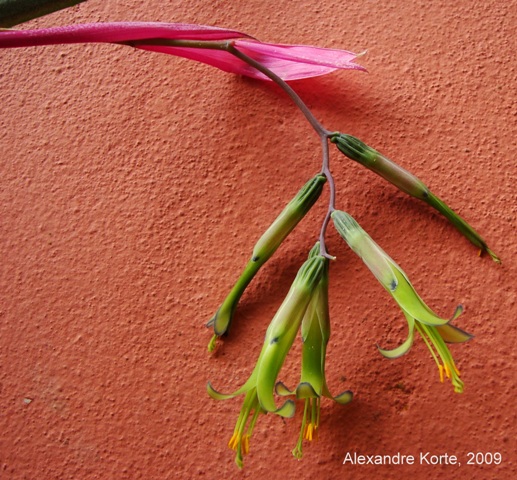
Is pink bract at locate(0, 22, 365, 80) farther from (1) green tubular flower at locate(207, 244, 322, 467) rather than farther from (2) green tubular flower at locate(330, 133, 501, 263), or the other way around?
(1) green tubular flower at locate(207, 244, 322, 467)

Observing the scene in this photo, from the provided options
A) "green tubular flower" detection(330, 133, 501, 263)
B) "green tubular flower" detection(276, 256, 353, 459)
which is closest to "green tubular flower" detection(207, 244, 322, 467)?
"green tubular flower" detection(276, 256, 353, 459)

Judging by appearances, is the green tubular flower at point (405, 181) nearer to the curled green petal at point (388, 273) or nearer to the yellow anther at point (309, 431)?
the curled green petal at point (388, 273)

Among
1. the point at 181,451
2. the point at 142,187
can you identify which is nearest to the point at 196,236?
the point at 142,187

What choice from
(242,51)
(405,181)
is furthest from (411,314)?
(242,51)

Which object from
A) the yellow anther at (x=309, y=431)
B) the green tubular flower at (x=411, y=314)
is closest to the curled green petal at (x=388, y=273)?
the green tubular flower at (x=411, y=314)

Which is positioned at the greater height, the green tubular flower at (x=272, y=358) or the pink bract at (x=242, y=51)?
the pink bract at (x=242, y=51)

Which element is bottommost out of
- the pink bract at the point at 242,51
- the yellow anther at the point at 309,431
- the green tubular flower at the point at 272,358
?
the yellow anther at the point at 309,431

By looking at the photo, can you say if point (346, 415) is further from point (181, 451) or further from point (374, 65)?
point (374, 65)
